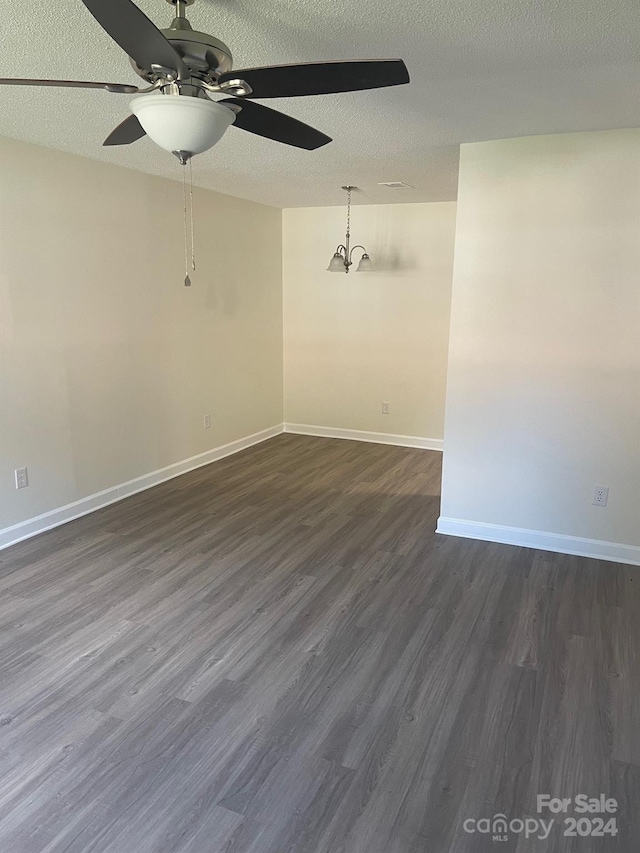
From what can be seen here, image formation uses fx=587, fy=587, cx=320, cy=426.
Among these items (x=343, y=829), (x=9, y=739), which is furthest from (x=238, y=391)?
(x=343, y=829)

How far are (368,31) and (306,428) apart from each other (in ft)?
15.4

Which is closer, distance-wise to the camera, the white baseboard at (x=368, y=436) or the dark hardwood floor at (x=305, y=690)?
the dark hardwood floor at (x=305, y=690)

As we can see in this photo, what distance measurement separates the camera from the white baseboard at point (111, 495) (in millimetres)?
3555

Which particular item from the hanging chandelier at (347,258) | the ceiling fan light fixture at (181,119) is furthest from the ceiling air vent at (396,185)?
the ceiling fan light fixture at (181,119)

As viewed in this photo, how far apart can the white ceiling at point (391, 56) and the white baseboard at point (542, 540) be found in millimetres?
2220

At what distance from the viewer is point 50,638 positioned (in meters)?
2.58

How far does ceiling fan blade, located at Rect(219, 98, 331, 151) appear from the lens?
1.79 meters

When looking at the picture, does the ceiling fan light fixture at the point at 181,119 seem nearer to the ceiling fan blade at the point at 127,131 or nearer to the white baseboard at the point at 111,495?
the ceiling fan blade at the point at 127,131

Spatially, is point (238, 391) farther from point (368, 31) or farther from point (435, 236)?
point (368, 31)

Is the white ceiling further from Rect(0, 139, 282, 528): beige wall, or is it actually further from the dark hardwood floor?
the dark hardwood floor

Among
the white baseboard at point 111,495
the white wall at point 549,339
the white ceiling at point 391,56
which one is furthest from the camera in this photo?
the white baseboard at point 111,495

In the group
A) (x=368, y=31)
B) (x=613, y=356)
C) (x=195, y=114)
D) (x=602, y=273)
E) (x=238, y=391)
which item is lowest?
(x=238, y=391)

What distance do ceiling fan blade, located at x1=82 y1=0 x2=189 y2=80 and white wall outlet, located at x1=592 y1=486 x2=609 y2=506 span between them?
2948mm

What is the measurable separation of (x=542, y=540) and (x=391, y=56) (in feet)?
8.84
